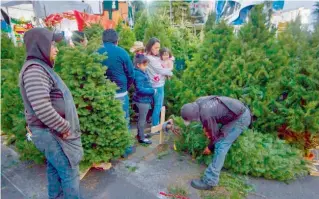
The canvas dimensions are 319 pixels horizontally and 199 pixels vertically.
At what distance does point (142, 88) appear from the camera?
4.07 metres

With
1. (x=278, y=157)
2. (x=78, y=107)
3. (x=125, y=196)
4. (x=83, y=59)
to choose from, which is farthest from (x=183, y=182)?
(x=83, y=59)

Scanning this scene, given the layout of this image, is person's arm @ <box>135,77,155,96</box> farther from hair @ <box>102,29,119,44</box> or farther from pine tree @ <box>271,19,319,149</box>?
pine tree @ <box>271,19,319,149</box>

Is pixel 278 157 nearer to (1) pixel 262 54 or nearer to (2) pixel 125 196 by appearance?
(1) pixel 262 54

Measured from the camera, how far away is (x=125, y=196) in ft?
9.93

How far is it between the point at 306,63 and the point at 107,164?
339cm

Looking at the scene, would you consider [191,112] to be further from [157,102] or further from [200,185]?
[157,102]

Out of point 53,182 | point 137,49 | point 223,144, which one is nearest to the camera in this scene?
point 53,182

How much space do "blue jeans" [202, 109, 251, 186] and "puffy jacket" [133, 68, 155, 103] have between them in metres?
1.49

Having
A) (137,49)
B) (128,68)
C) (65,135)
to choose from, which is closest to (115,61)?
(128,68)

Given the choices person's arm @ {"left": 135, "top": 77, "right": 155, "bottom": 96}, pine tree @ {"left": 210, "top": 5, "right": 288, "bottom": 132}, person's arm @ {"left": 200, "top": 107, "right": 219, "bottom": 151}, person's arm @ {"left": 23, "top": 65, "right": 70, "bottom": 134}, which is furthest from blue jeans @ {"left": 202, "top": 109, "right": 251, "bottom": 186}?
person's arm @ {"left": 23, "top": 65, "right": 70, "bottom": 134}

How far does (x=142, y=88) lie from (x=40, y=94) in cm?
218

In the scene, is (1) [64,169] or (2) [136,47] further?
(2) [136,47]

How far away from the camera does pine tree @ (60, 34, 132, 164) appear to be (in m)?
3.10

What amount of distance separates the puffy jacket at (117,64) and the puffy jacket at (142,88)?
1.17 feet
